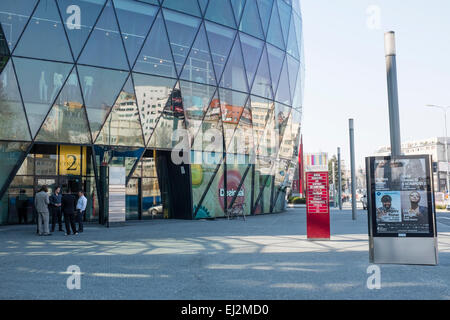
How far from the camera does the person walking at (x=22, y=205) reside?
17891 mm

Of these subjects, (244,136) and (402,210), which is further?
(244,136)

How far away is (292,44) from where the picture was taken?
26891 millimetres

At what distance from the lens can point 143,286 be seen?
6.05 meters

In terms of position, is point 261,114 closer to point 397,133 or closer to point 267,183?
point 267,183

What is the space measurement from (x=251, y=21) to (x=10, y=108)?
1249 centimetres

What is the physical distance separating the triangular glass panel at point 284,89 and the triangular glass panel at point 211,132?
5.12 m

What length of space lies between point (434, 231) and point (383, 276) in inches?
59.1

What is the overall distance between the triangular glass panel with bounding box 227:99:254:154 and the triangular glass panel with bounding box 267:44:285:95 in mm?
2841

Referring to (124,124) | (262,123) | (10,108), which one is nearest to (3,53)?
(10,108)

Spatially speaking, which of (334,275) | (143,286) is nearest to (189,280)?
(143,286)

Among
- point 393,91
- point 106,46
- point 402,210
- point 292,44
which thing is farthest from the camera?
point 292,44

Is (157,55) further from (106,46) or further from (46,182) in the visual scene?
(46,182)

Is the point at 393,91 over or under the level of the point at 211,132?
under

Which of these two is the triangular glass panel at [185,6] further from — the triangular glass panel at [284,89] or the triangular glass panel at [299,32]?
the triangular glass panel at [299,32]
